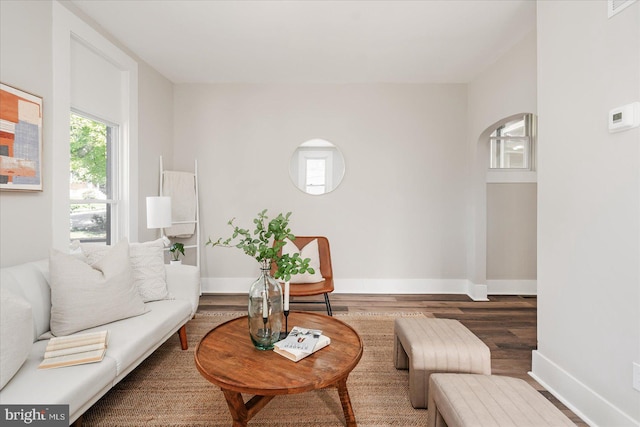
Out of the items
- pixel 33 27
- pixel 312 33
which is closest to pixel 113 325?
pixel 33 27

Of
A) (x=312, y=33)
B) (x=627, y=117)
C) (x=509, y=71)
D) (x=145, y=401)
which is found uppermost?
(x=312, y=33)

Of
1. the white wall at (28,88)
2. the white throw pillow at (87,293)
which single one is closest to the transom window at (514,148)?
the white throw pillow at (87,293)

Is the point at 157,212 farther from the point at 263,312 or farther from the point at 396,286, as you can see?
the point at 396,286

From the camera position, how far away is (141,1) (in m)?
2.39

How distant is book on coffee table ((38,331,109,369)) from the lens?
1448mm

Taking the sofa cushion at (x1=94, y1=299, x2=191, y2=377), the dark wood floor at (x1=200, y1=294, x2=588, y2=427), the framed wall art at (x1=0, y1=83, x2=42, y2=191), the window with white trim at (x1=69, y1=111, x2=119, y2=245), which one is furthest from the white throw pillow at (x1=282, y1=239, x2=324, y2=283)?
the framed wall art at (x1=0, y1=83, x2=42, y2=191)

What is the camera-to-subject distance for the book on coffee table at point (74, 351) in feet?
4.75

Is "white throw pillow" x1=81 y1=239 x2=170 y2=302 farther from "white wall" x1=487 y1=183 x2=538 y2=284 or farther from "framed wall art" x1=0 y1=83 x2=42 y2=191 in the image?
"white wall" x1=487 y1=183 x2=538 y2=284

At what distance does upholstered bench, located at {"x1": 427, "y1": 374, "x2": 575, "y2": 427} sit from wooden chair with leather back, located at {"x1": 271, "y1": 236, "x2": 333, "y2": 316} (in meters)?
1.56

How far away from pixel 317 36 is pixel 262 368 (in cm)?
276

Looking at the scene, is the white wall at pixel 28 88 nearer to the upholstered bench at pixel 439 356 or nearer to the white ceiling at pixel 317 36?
the white ceiling at pixel 317 36

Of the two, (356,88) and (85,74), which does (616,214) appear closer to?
(356,88)

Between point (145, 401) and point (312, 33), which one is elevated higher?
point (312, 33)

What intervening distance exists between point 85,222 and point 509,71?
4.26 metres
